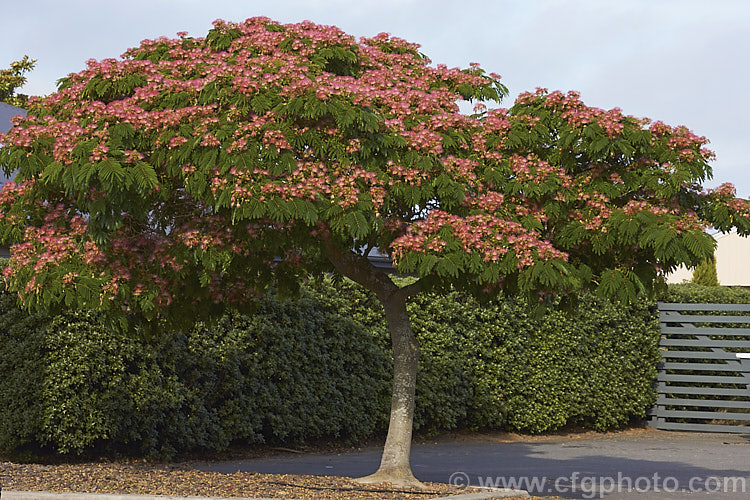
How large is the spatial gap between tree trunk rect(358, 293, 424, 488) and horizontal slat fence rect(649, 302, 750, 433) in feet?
35.4

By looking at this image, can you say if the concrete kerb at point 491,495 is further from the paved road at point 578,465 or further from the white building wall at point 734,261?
the white building wall at point 734,261

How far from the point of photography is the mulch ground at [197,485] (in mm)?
8234

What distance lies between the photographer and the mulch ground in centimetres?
823

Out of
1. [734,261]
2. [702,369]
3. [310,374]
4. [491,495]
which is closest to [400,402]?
[491,495]

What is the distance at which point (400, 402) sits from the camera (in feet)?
30.2

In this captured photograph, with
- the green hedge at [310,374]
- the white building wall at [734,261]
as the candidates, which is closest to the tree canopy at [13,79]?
the green hedge at [310,374]

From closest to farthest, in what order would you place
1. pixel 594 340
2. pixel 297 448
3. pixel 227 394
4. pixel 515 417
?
pixel 227 394 → pixel 297 448 → pixel 515 417 → pixel 594 340

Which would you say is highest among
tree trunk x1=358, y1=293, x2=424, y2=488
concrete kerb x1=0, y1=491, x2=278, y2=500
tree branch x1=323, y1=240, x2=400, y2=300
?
tree branch x1=323, y1=240, x2=400, y2=300

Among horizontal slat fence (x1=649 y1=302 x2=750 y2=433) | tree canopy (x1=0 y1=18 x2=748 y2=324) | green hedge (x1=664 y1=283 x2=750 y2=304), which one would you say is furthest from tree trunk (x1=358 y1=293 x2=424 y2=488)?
green hedge (x1=664 y1=283 x2=750 y2=304)

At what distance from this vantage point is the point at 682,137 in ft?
26.3

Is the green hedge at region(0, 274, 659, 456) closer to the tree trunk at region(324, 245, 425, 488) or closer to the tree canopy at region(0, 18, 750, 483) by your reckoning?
the tree trunk at region(324, 245, 425, 488)

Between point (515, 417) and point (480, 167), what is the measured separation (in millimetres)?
9688

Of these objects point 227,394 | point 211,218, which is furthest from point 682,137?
point 227,394

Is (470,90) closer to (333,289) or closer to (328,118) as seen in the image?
(328,118)
